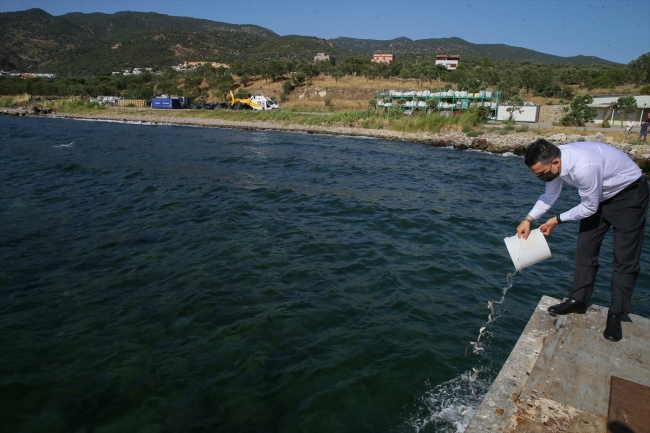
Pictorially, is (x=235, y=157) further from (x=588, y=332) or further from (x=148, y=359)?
(x=588, y=332)

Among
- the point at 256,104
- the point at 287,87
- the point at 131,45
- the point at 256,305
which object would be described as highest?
the point at 131,45

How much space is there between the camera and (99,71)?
4444 inches

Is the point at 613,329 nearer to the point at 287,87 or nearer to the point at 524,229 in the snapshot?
the point at 524,229

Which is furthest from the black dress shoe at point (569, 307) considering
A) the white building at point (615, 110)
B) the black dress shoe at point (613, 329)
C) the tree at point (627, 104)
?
the white building at point (615, 110)

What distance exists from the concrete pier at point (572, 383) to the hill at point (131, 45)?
387 ft

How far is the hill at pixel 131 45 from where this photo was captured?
395 feet

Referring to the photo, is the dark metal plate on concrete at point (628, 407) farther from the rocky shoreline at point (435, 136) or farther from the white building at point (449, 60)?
the white building at point (449, 60)

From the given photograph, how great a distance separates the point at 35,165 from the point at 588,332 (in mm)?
19555

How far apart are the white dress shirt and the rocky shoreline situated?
19203 mm

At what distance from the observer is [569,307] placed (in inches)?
183

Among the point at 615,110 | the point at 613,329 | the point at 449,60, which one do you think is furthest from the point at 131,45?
the point at 613,329

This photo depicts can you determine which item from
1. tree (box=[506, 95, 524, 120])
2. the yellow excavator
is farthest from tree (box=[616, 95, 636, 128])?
the yellow excavator

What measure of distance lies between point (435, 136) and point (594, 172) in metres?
28.5

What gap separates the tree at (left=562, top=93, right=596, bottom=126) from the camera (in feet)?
117
